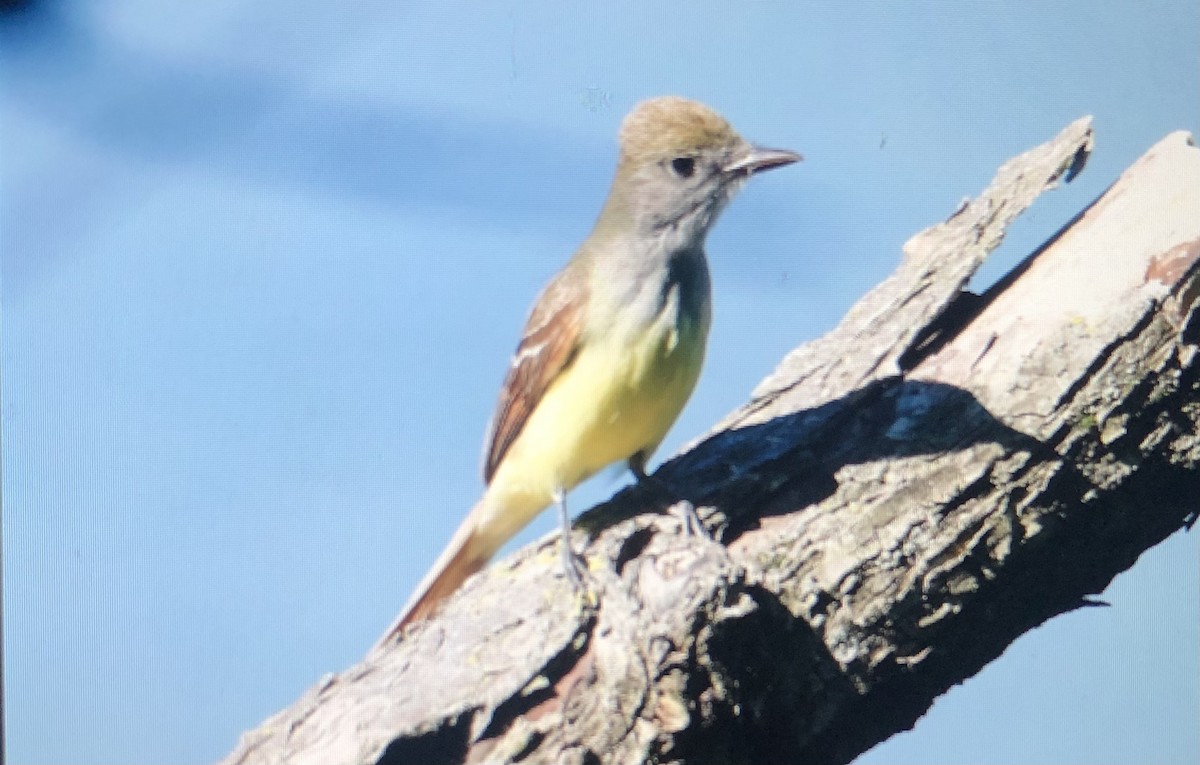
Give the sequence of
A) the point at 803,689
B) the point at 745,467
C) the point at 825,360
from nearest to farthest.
A: the point at 803,689
the point at 745,467
the point at 825,360

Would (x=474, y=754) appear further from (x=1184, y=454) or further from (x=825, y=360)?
(x=1184, y=454)

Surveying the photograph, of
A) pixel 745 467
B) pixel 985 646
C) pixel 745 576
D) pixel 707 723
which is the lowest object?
pixel 985 646

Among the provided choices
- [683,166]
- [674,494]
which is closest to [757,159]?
[683,166]

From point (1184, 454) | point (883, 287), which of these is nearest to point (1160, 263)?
point (1184, 454)

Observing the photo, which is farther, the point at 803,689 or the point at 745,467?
the point at 745,467

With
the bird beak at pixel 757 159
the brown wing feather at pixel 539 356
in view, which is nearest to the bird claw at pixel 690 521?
the brown wing feather at pixel 539 356

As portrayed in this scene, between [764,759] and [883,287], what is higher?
[883,287]

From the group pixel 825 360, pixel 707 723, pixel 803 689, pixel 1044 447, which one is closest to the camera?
pixel 707 723
